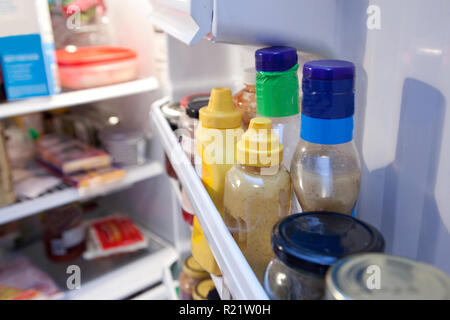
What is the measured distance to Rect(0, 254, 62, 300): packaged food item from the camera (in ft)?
3.83

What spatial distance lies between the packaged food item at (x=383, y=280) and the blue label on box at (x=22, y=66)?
3.17ft

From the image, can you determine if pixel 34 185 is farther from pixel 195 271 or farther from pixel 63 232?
pixel 195 271

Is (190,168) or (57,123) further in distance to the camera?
(57,123)

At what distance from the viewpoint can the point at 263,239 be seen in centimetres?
48

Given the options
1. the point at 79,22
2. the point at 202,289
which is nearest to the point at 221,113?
the point at 202,289

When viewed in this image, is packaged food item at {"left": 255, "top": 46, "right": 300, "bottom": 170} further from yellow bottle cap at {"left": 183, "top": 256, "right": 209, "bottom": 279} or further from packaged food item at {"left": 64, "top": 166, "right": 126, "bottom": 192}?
packaged food item at {"left": 64, "top": 166, "right": 126, "bottom": 192}

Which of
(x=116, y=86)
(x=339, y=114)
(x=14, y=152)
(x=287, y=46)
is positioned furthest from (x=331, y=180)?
(x=14, y=152)

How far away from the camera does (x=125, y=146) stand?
1.30 m

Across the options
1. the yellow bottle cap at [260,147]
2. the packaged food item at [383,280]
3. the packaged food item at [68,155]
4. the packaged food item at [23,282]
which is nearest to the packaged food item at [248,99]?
the yellow bottle cap at [260,147]

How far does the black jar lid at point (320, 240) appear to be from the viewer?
34 cm

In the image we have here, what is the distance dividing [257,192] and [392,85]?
0.20m

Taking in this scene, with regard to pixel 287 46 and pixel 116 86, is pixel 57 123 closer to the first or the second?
pixel 116 86

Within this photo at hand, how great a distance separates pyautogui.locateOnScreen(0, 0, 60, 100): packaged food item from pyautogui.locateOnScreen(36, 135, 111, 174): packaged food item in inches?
9.8

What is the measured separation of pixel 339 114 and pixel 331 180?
0.07m
